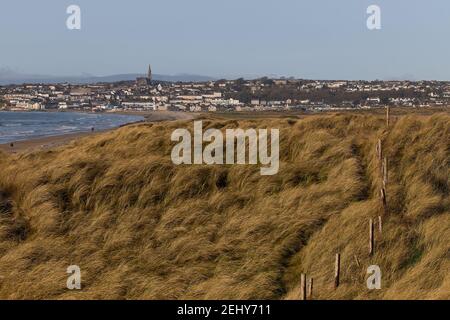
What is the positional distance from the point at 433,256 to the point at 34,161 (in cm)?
861

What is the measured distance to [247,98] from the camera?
10306 centimetres

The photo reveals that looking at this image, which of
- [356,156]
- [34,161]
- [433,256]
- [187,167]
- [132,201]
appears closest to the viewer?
[433,256]

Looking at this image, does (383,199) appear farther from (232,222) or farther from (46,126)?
(46,126)

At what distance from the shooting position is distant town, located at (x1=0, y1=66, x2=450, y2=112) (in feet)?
240

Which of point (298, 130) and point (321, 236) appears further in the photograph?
point (298, 130)

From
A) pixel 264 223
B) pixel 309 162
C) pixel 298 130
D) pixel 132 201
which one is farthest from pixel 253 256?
pixel 298 130

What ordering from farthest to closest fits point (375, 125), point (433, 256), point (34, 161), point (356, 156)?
point (375, 125) < point (34, 161) < point (356, 156) < point (433, 256)

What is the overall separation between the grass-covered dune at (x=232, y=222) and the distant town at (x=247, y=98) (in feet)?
171

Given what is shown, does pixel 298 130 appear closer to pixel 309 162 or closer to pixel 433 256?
pixel 309 162

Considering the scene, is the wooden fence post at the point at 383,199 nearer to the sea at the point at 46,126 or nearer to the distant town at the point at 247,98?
the sea at the point at 46,126

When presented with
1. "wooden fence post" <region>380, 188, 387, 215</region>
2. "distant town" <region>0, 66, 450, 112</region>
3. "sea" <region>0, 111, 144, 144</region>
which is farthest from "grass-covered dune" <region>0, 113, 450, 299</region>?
"distant town" <region>0, 66, 450, 112</region>

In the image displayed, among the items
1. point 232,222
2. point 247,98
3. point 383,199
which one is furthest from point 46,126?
point 383,199

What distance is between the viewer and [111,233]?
8281mm

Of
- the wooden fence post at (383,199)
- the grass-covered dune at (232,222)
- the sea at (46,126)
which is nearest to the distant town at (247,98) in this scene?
the sea at (46,126)
